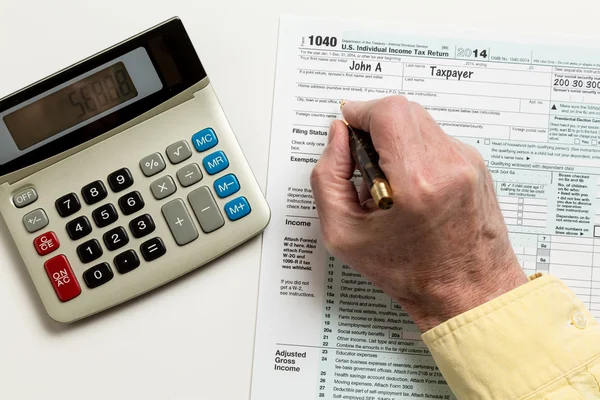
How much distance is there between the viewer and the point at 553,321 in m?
0.52

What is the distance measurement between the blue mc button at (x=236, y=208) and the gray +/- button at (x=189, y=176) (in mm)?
39

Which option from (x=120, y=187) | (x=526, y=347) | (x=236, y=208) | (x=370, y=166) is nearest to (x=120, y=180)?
(x=120, y=187)

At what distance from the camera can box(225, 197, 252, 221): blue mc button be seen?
58 cm

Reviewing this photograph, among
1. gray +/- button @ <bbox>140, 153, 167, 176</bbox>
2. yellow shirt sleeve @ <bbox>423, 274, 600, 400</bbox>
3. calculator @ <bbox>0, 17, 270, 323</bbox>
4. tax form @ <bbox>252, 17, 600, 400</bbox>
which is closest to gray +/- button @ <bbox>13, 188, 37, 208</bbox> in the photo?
calculator @ <bbox>0, 17, 270, 323</bbox>

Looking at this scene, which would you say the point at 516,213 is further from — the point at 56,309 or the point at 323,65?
the point at 56,309

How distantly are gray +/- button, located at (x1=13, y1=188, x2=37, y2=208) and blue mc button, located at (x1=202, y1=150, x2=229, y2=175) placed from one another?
0.55ft

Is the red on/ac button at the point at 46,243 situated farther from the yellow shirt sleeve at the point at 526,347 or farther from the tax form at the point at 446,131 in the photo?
the yellow shirt sleeve at the point at 526,347

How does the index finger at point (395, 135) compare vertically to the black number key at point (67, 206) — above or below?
above

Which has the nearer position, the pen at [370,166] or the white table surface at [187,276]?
the pen at [370,166]

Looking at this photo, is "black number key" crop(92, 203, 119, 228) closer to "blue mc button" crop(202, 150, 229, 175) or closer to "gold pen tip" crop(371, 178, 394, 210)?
"blue mc button" crop(202, 150, 229, 175)

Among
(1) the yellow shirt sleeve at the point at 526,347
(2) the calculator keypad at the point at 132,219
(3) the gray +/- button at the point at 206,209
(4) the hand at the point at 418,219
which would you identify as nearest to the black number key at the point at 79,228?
(2) the calculator keypad at the point at 132,219

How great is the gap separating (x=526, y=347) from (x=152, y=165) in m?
0.38

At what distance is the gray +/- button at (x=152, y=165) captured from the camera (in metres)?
0.58

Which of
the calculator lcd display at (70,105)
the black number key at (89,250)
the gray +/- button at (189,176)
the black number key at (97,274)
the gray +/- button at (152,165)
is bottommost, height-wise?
the black number key at (97,274)
